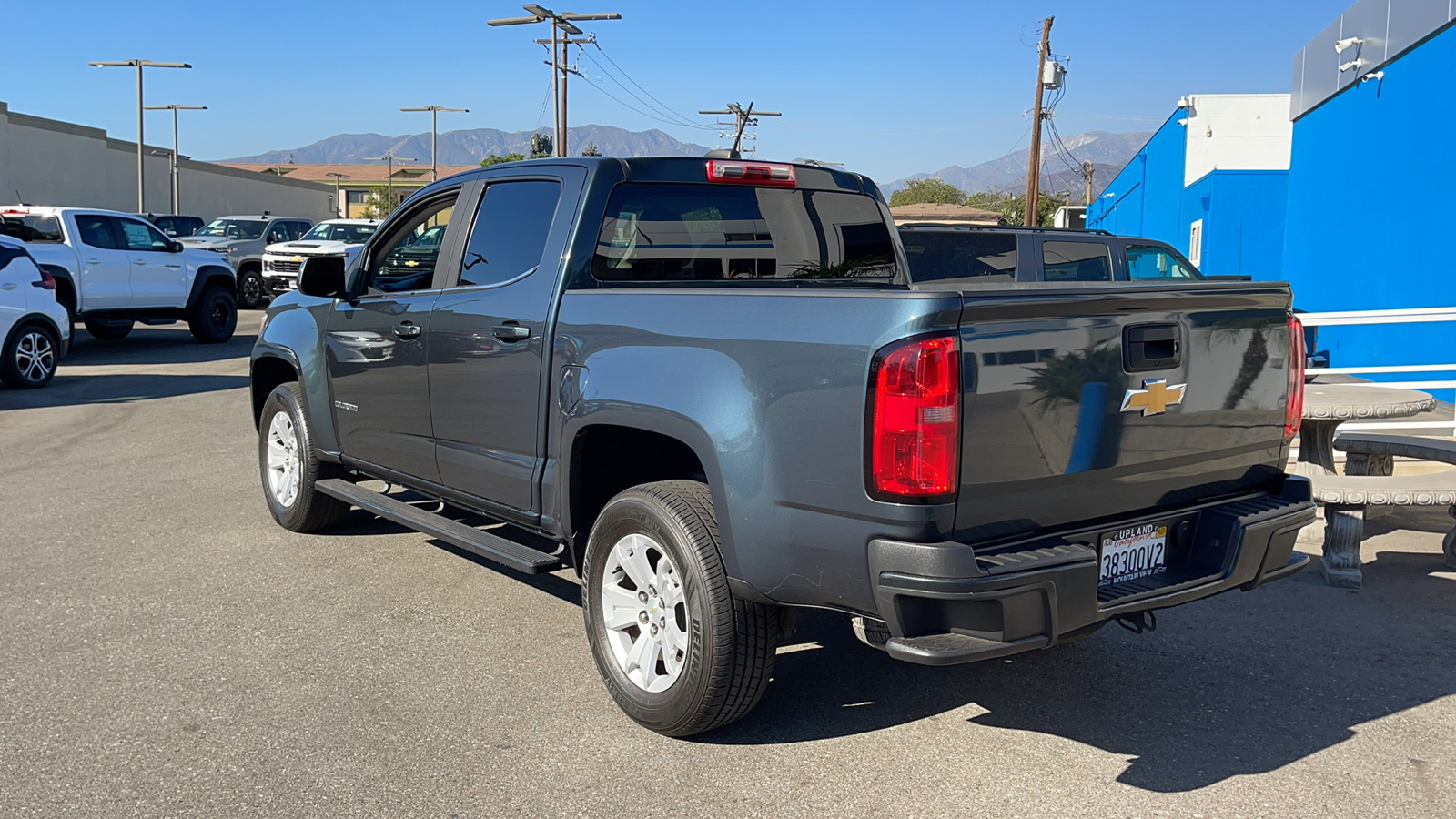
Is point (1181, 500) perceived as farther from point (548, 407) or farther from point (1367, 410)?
point (1367, 410)

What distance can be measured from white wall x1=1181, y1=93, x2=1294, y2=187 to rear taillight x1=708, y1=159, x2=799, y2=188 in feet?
79.9

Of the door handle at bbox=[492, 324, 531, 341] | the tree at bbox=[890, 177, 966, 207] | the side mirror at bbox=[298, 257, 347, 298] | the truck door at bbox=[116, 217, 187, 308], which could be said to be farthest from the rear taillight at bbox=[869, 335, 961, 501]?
the tree at bbox=[890, 177, 966, 207]

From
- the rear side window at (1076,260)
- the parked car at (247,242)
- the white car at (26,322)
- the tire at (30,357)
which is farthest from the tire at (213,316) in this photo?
the rear side window at (1076,260)

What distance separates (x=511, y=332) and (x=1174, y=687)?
2.91 meters

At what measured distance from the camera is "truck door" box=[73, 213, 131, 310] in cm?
1675

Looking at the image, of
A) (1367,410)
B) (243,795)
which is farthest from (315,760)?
(1367,410)

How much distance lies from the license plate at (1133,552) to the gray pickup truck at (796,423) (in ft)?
0.04

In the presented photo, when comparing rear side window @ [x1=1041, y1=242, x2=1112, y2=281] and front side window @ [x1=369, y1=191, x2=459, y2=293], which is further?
rear side window @ [x1=1041, y1=242, x2=1112, y2=281]

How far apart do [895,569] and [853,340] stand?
2.13 ft

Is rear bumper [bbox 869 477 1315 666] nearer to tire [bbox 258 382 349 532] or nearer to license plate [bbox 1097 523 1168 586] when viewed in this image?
license plate [bbox 1097 523 1168 586]

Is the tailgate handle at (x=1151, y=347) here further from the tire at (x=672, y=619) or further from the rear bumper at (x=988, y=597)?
the tire at (x=672, y=619)

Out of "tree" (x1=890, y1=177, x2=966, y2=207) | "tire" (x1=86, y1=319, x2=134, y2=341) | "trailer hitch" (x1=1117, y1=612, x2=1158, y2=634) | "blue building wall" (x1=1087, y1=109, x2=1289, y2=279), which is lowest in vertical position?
"trailer hitch" (x1=1117, y1=612, x2=1158, y2=634)

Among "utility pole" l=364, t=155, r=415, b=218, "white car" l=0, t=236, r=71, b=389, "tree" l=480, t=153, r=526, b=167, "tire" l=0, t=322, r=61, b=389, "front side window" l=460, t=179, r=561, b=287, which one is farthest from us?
"utility pole" l=364, t=155, r=415, b=218

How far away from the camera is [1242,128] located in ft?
88.0
